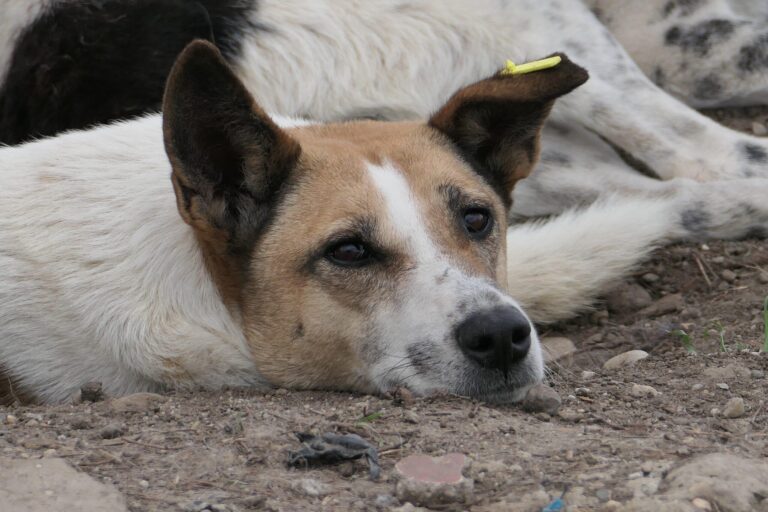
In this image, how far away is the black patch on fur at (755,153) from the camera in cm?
546

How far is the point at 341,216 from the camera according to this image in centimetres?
356

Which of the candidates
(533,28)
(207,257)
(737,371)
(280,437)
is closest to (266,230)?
(207,257)

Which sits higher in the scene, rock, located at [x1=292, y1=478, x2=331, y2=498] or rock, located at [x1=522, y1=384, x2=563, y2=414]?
rock, located at [x1=292, y1=478, x2=331, y2=498]

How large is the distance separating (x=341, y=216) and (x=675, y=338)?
1.54 meters

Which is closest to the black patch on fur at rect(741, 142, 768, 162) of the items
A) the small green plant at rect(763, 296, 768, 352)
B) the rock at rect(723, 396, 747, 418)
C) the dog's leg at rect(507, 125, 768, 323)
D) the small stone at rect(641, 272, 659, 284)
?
the dog's leg at rect(507, 125, 768, 323)

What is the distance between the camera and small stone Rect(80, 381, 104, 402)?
360 cm

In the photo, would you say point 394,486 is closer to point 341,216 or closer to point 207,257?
point 341,216

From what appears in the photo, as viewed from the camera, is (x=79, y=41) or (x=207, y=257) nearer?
(x=207, y=257)

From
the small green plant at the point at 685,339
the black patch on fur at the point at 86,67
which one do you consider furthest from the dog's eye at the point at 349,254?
the black patch on fur at the point at 86,67

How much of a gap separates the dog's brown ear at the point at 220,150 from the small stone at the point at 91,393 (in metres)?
0.56

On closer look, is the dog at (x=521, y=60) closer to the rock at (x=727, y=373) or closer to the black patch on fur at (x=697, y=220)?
the black patch on fur at (x=697, y=220)

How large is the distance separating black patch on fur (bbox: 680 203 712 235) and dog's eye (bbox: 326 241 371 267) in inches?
85.1

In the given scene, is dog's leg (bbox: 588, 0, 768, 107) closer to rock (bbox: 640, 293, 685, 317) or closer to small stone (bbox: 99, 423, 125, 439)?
rock (bbox: 640, 293, 685, 317)

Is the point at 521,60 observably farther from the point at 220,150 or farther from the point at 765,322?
the point at 220,150
